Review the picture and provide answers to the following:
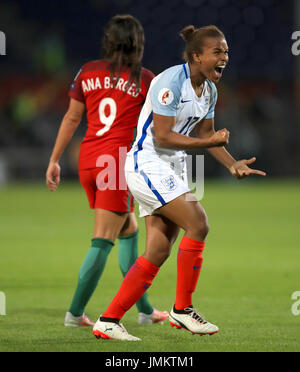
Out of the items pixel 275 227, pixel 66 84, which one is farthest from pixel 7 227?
pixel 66 84

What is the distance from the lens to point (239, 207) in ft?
51.6

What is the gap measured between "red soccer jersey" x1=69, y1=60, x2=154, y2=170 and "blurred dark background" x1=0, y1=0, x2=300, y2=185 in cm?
1944

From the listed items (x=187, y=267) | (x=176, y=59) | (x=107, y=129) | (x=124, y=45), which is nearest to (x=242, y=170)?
(x=187, y=267)

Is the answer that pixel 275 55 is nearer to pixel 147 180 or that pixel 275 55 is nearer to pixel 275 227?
pixel 275 227

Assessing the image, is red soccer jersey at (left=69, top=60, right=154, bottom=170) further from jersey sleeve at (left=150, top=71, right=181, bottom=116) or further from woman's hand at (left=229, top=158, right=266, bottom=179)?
woman's hand at (left=229, top=158, right=266, bottom=179)

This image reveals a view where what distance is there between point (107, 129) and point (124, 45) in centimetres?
58

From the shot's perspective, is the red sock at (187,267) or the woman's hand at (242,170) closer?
the woman's hand at (242,170)

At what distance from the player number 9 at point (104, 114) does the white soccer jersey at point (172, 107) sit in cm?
52

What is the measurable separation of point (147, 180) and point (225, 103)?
23276 mm

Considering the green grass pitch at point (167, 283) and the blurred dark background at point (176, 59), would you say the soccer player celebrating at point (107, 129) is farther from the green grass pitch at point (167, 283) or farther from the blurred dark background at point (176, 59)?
the blurred dark background at point (176, 59)

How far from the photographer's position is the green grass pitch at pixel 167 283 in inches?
177
